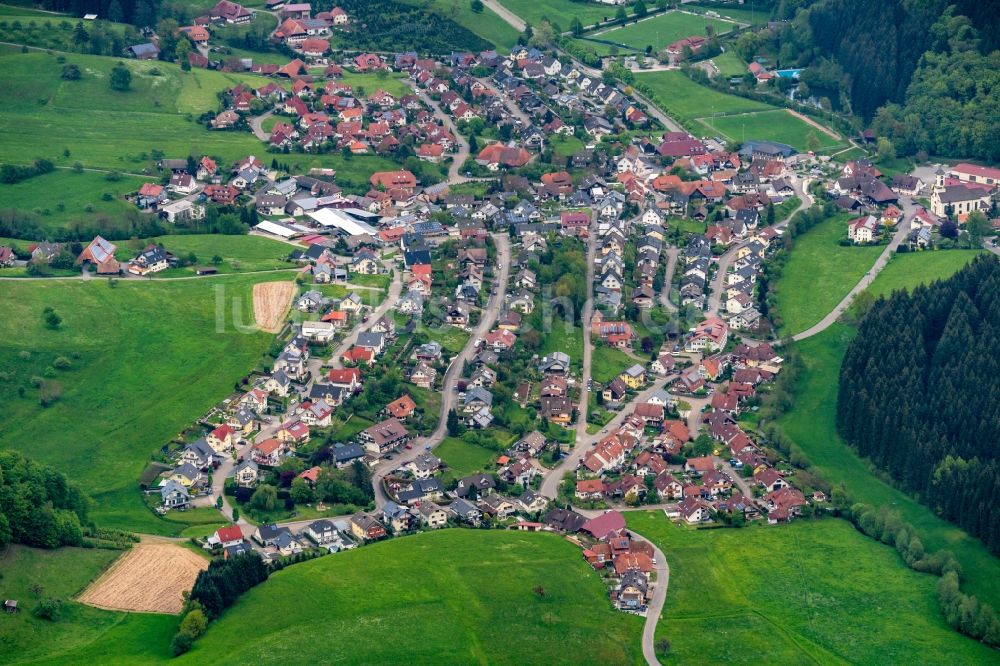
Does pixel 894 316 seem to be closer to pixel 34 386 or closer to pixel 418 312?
pixel 418 312

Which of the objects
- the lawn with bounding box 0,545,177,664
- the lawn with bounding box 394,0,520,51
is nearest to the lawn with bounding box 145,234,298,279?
the lawn with bounding box 0,545,177,664

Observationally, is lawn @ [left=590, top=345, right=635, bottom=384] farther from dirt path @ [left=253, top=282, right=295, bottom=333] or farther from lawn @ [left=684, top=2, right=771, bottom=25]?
lawn @ [left=684, top=2, right=771, bottom=25]

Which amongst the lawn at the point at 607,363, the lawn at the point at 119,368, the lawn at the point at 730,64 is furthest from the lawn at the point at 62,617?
the lawn at the point at 730,64

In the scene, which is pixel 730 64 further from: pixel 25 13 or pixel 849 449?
pixel 25 13

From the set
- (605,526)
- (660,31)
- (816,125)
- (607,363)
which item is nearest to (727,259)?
(607,363)

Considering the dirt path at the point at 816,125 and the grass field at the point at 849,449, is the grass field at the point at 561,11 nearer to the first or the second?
the dirt path at the point at 816,125
